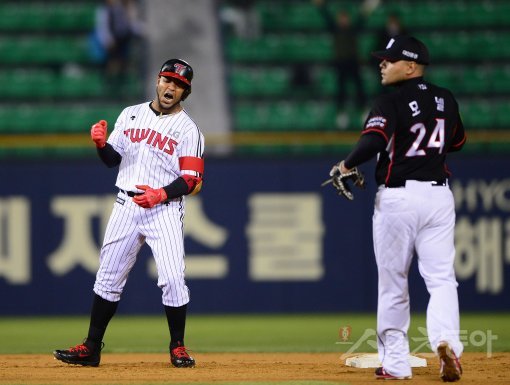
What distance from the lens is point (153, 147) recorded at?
6996mm

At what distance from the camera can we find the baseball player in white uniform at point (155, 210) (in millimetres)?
6969

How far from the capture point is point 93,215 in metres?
11.9

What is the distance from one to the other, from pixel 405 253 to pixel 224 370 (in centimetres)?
148

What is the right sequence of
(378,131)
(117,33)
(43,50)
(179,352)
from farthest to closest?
1. (43,50)
2. (117,33)
3. (179,352)
4. (378,131)

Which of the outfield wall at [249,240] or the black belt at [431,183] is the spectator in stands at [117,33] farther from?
the black belt at [431,183]

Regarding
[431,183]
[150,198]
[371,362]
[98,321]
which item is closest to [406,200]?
[431,183]

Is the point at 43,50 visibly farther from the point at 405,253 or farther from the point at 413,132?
the point at 405,253

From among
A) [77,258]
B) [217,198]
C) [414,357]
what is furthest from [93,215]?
[414,357]

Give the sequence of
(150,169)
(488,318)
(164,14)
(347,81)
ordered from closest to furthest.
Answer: (150,169) < (488,318) < (347,81) < (164,14)

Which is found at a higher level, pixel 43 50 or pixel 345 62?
pixel 43 50

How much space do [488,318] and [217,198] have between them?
10.3 feet

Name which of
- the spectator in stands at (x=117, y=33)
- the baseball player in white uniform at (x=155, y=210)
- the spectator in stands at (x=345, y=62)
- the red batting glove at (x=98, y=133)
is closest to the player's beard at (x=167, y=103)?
the baseball player in white uniform at (x=155, y=210)

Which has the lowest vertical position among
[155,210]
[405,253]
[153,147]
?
[405,253]

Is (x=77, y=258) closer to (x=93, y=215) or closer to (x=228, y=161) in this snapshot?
(x=93, y=215)
